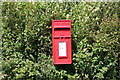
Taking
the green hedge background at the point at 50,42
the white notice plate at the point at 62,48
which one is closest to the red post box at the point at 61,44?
the white notice plate at the point at 62,48

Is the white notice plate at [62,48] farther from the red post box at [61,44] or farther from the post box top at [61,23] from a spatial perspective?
the post box top at [61,23]

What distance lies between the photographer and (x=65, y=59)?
171 inches

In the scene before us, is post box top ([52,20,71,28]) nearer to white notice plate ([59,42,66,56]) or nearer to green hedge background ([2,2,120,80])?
green hedge background ([2,2,120,80])

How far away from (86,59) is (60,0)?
4.77 ft

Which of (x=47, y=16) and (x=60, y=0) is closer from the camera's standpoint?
(x=47, y=16)

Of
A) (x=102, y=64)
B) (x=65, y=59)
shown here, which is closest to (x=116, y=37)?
(x=102, y=64)

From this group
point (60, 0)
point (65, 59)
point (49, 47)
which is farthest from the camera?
point (60, 0)

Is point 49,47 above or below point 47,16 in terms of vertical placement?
below

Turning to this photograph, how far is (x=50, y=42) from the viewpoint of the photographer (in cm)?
460

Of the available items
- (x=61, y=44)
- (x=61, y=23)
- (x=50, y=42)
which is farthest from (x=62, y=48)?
(x=61, y=23)

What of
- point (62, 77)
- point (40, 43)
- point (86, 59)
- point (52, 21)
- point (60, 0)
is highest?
point (60, 0)

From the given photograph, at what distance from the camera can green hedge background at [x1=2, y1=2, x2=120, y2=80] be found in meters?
4.47

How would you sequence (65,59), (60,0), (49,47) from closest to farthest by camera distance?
1. (65,59)
2. (49,47)
3. (60,0)

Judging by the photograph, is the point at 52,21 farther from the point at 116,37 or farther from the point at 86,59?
the point at 116,37
